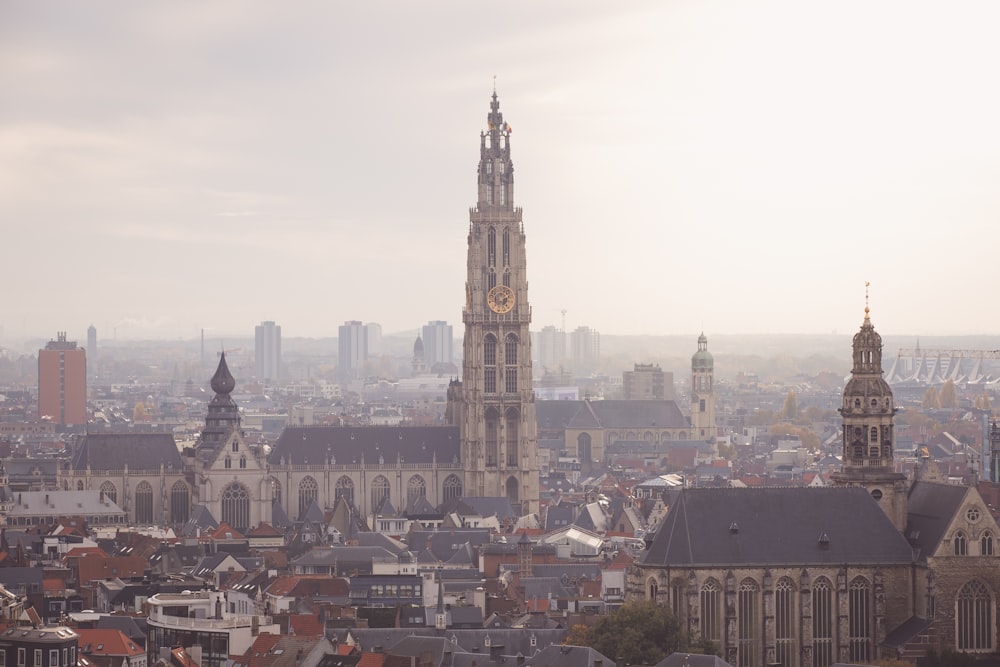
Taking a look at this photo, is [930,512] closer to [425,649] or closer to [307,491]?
[425,649]

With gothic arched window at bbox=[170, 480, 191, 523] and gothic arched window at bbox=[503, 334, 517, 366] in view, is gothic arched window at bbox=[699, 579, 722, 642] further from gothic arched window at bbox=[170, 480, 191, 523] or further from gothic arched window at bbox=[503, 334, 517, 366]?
gothic arched window at bbox=[170, 480, 191, 523]

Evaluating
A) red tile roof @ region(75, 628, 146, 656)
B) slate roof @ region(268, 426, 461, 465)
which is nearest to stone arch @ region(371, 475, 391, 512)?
slate roof @ region(268, 426, 461, 465)

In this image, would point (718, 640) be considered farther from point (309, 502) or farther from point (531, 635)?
point (309, 502)

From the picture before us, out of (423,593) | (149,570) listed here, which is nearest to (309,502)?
(149,570)

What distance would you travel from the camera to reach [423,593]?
115875 mm

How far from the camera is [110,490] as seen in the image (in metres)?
161

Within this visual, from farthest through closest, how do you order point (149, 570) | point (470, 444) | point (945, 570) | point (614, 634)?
point (470, 444), point (149, 570), point (945, 570), point (614, 634)

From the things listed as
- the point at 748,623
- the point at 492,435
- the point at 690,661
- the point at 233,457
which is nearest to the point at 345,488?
the point at 233,457

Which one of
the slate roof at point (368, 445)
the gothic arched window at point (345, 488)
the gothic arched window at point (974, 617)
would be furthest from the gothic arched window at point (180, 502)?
the gothic arched window at point (974, 617)

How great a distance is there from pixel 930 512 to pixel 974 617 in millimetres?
4840

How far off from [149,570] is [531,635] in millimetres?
31597

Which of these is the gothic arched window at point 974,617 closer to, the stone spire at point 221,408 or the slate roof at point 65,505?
the slate roof at point 65,505

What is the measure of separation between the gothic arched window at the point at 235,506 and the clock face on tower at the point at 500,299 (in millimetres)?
18858

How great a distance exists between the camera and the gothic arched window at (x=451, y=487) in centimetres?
16262
